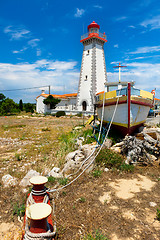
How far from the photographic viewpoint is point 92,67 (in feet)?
85.9

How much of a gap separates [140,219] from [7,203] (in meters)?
3.17

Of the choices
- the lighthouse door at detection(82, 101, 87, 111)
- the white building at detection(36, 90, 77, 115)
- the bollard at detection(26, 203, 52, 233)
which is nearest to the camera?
the bollard at detection(26, 203, 52, 233)

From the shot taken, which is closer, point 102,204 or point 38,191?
point 38,191

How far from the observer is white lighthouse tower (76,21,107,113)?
26156mm

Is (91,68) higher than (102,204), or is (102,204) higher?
(91,68)

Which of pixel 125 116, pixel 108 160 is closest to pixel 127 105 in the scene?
pixel 125 116

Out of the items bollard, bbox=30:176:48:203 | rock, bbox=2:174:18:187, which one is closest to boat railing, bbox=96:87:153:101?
bollard, bbox=30:176:48:203

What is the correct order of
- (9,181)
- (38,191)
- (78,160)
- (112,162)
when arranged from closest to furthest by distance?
(38,191)
(9,181)
(112,162)
(78,160)

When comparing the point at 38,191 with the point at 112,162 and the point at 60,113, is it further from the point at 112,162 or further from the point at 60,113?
the point at 60,113

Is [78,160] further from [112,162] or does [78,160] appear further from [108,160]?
[112,162]

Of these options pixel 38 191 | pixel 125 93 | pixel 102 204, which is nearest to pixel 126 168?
pixel 102 204

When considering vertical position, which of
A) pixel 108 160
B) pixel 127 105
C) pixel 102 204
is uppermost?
pixel 127 105

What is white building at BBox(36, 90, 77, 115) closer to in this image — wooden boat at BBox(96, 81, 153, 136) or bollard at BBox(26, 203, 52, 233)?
wooden boat at BBox(96, 81, 153, 136)

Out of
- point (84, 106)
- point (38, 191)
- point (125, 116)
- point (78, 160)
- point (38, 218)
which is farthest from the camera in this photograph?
point (84, 106)
